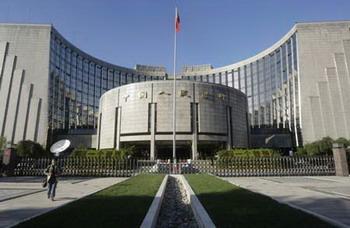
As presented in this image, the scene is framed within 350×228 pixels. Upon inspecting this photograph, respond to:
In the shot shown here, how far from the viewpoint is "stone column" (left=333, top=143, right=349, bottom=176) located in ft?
82.8

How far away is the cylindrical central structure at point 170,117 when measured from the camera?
65000 mm

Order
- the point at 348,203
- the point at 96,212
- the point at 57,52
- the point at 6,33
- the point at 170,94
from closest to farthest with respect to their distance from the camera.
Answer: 1. the point at 96,212
2. the point at 348,203
3. the point at 170,94
4. the point at 6,33
5. the point at 57,52

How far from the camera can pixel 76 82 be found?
336 feet

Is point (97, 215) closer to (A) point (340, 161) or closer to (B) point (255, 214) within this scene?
(B) point (255, 214)

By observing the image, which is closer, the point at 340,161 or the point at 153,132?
the point at 340,161

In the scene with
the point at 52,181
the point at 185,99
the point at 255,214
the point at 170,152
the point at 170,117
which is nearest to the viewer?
the point at 255,214

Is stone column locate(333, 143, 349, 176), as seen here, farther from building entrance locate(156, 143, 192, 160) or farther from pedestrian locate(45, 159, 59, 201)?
building entrance locate(156, 143, 192, 160)

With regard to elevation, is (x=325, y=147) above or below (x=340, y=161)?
above

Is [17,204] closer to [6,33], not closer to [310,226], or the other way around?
[310,226]

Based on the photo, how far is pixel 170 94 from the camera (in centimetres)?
6644

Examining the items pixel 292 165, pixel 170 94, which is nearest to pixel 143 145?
pixel 170 94

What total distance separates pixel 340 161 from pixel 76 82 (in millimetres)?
92485

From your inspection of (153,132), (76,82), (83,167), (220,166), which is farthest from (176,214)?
(76,82)

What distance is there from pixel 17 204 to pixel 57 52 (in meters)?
87.3
